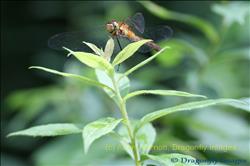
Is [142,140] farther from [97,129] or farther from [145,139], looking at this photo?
[97,129]

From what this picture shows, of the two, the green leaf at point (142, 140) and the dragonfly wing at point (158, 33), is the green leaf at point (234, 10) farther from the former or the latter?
the green leaf at point (142, 140)

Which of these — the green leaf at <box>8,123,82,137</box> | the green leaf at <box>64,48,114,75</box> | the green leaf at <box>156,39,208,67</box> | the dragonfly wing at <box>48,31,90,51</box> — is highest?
the green leaf at <box>156,39,208,67</box>

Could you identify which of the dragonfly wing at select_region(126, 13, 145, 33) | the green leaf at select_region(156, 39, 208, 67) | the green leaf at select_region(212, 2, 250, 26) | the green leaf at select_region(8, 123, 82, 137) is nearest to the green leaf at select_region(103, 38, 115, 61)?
the green leaf at select_region(8, 123, 82, 137)

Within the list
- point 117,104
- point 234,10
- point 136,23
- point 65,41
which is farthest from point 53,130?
point 234,10

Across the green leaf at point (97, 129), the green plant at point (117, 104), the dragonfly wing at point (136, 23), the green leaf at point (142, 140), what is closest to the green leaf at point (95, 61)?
the green plant at point (117, 104)

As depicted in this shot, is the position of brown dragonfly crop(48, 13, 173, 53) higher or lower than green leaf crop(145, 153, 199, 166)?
higher

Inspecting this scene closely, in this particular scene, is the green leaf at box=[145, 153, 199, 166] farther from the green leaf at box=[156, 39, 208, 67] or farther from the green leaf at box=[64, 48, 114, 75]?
the green leaf at box=[156, 39, 208, 67]

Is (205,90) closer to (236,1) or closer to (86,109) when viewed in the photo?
(236,1)

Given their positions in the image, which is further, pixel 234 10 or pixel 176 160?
pixel 234 10
